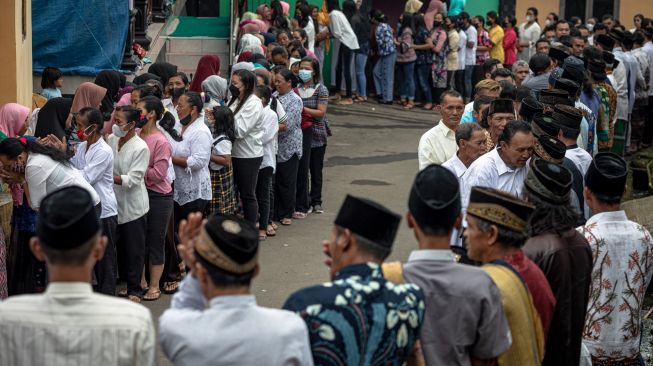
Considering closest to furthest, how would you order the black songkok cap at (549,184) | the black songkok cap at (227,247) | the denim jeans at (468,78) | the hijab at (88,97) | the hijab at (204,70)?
1. the black songkok cap at (227,247)
2. the black songkok cap at (549,184)
3. the hijab at (88,97)
4. the hijab at (204,70)
5. the denim jeans at (468,78)

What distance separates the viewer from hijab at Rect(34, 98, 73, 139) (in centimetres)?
991

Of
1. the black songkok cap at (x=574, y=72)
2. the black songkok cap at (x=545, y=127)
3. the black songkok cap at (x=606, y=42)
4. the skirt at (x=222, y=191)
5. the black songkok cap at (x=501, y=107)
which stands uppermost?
the black songkok cap at (x=606, y=42)

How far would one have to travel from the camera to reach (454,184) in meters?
4.89

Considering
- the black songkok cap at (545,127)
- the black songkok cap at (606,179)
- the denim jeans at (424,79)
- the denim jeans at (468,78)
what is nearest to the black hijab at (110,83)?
the black songkok cap at (545,127)

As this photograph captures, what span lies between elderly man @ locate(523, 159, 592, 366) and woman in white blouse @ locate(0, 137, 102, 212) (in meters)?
3.45

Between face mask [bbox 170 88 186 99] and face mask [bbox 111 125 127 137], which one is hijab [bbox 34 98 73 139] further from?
face mask [bbox 170 88 186 99]

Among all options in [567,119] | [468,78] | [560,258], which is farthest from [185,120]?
[468,78]

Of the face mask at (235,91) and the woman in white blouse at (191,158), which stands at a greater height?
the face mask at (235,91)

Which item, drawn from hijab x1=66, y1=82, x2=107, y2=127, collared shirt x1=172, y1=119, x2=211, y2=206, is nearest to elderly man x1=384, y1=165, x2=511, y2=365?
collared shirt x1=172, y1=119, x2=211, y2=206

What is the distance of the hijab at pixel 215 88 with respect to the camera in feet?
36.8

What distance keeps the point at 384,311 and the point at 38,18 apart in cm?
963

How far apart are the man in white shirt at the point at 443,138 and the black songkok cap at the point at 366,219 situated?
456 centimetres

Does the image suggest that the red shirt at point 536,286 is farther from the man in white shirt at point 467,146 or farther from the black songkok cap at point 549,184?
the man in white shirt at point 467,146

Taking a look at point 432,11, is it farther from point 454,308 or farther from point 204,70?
point 454,308
